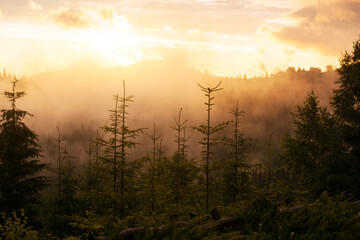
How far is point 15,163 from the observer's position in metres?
19.3

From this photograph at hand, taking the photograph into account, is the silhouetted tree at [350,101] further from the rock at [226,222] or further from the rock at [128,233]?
the rock at [128,233]

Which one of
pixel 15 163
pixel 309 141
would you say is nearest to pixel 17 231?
pixel 15 163

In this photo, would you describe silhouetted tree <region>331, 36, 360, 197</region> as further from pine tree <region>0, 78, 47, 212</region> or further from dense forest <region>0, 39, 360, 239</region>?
pine tree <region>0, 78, 47, 212</region>

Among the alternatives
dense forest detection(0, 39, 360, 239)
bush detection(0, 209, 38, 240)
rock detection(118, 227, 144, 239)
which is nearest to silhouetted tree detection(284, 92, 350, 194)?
dense forest detection(0, 39, 360, 239)

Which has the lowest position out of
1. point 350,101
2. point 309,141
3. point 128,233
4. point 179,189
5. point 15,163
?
point 179,189

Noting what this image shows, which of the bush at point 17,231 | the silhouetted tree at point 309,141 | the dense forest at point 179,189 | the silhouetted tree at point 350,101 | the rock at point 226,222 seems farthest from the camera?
the silhouetted tree at point 309,141

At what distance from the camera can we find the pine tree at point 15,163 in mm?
18656

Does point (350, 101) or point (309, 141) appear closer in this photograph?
point (350, 101)

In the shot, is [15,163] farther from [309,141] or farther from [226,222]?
[309,141]

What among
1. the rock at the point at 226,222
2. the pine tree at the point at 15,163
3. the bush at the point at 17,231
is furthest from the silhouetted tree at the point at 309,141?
the bush at the point at 17,231

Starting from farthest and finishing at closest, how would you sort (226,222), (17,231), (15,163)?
(15,163)
(226,222)
(17,231)

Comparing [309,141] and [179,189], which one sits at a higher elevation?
[309,141]

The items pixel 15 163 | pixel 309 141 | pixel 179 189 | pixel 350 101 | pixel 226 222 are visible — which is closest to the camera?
pixel 226 222

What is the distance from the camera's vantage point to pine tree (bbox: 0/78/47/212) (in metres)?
18.7
